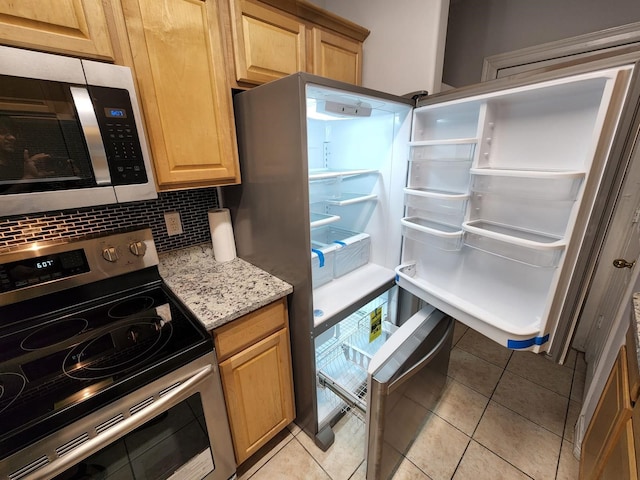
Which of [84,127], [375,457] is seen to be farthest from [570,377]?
[84,127]

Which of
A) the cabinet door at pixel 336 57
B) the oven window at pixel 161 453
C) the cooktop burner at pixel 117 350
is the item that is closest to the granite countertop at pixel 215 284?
the cooktop burner at pixel 117 350

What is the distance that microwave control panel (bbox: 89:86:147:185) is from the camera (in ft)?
2.89

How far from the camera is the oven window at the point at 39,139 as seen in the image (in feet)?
2.51

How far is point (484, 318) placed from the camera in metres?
1.08

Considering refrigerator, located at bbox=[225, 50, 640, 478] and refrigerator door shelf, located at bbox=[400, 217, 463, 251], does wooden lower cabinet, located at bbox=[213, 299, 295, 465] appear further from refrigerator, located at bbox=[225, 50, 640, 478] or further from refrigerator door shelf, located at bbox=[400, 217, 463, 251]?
refrigerator door shelf, located at bbox=[400, 217, 463, 251]

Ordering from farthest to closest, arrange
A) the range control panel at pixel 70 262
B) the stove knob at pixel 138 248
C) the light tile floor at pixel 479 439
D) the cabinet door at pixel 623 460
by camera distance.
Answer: the light tile floor at pixel 479 439 → the stove knob at pixel 138 248 → the range control panel at pixel 70 262 → the cabinet door at pixel 623 460

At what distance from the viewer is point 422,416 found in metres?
1.42

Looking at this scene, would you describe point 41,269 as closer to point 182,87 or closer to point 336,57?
point 182,87

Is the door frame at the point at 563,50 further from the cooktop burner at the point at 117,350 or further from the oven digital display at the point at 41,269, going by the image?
the oven digital display at the point at 41,269

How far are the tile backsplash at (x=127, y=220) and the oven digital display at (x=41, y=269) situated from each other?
0.43 feet

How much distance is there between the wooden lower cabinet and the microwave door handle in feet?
2.19

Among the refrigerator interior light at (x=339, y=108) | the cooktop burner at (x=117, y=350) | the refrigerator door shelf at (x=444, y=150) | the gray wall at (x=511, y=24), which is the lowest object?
the cooktop burner at (x=117, y=350)

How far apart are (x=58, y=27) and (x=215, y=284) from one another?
0.97 meters

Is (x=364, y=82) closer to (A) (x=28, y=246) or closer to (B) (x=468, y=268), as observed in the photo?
(B) (x=468, y=268)
